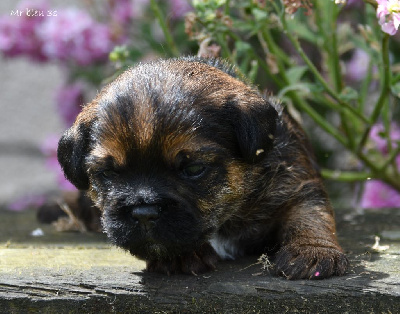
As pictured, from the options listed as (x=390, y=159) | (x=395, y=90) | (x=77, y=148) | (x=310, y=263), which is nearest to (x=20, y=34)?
(x=77, y=148)

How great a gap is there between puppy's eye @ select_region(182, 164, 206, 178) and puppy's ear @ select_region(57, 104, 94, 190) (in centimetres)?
55

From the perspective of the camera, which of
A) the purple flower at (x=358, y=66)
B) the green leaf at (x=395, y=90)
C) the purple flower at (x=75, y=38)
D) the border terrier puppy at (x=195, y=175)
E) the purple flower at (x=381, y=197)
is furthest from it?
the purple flower at (x=75, y=38)

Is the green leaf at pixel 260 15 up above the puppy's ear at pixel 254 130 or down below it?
above

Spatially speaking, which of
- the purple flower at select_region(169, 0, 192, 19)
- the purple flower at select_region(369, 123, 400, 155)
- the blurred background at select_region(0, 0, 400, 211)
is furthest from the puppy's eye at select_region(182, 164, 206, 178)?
the purple flower at select_region(169, 0, 192, 19)

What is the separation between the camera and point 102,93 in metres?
3.37

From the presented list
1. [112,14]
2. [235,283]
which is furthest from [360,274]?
[112,14]

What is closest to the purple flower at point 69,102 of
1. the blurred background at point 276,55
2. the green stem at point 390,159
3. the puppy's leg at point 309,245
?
the blurred background at point 276,55

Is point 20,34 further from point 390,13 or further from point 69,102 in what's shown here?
point 390,13

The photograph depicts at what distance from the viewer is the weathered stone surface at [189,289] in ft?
9.18

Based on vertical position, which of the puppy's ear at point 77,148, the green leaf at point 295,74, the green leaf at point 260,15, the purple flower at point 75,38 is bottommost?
the puppy's ear at point 77,148

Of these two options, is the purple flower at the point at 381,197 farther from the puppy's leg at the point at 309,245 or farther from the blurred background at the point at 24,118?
the blurred background at the point at 24,118

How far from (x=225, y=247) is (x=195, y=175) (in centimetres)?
65

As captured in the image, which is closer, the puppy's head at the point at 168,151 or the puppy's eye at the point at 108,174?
the puppy's head at the point at 168,151

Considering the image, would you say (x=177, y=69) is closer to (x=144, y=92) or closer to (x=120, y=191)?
(x=144, y=92)
